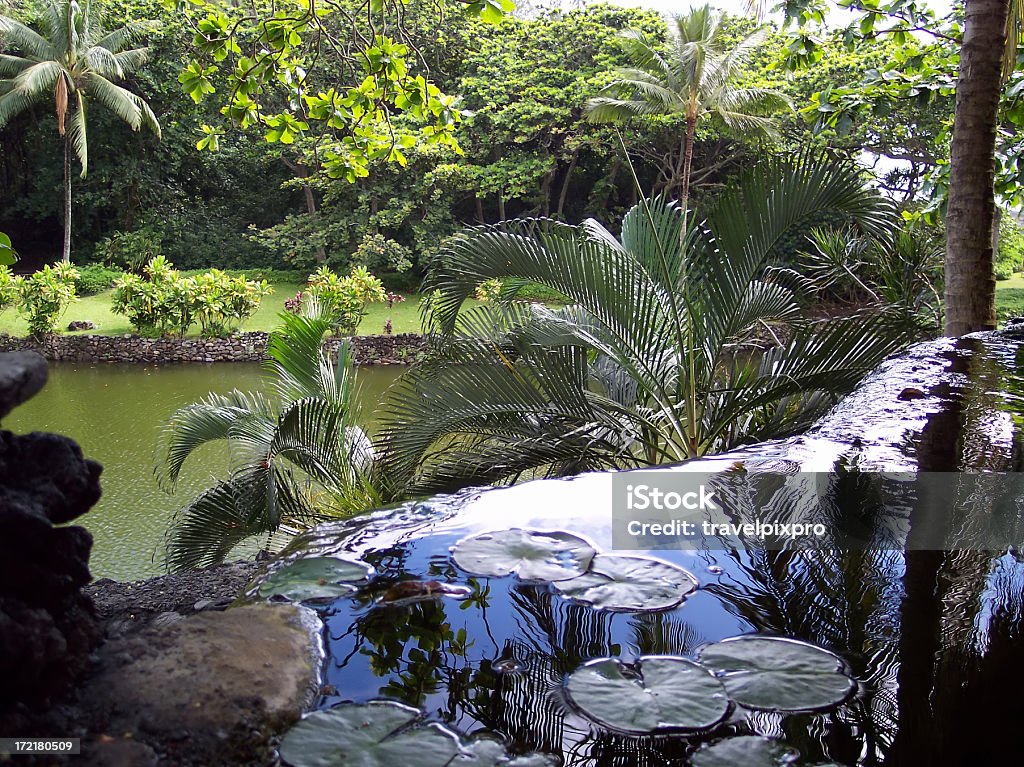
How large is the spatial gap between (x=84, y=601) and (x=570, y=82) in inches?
758

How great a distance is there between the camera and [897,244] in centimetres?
731

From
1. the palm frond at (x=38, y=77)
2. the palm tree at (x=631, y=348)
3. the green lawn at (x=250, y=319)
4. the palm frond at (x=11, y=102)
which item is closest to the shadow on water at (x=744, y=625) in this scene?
the palm tree at (x=631, y=348)

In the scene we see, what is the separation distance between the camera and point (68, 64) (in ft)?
60.4

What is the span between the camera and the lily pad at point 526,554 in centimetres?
166

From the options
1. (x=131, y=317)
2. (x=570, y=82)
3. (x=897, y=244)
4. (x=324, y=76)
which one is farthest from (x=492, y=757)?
(x=324, y=76)

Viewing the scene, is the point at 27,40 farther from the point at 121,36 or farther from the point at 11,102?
the point at 121,36

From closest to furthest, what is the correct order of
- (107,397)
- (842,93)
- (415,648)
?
(415,648), (842,93), (107,397)

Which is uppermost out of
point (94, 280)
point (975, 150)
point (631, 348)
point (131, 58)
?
point (131, 58)

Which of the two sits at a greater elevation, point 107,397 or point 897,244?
point 897,244

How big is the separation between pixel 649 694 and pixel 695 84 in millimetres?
15091

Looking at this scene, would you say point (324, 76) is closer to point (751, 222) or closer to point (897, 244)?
point (897, 244)

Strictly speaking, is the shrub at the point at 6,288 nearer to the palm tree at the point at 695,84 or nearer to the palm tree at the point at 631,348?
the palm tree at the point at 695,84

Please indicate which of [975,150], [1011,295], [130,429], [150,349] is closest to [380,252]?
[150,349]

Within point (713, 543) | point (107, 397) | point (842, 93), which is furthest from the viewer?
point (107, 397)
